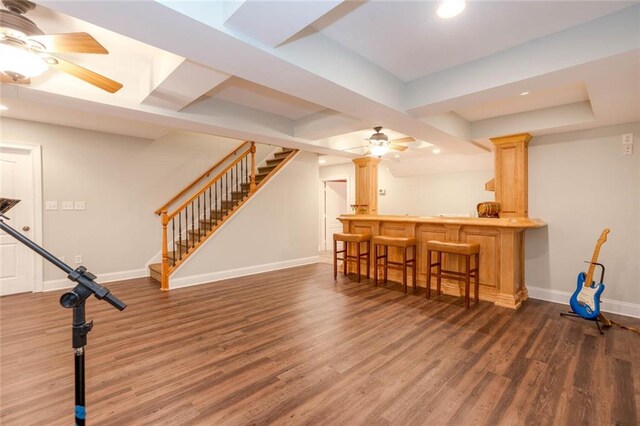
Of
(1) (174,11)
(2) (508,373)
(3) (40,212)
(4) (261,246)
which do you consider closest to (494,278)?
(2) (508,373)

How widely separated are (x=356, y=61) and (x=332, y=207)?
6.60 m

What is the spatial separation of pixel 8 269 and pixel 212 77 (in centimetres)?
430

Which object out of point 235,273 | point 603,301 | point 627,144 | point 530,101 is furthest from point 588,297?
point 235,273

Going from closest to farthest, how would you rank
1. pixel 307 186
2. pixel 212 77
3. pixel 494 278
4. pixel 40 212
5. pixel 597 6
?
1. pixel 597 6
2. pixel 212 77
3. pixel 494 278
4. pixel 40 212
5. pixel 307 186

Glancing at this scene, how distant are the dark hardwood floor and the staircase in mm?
1274

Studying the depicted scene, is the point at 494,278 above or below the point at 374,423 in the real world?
above

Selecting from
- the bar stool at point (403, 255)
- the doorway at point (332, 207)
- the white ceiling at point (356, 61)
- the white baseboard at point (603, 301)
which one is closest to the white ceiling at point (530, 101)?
the white ceiling at point (356, 61)

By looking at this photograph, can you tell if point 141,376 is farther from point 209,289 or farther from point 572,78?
point 572,78

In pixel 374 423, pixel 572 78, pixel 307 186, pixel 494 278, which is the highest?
pixel 572 78

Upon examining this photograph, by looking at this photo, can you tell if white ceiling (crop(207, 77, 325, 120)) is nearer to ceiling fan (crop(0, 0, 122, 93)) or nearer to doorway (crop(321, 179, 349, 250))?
ceiling fan (crop(0, 0, 122, 93))

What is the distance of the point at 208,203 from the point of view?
20.4 feet

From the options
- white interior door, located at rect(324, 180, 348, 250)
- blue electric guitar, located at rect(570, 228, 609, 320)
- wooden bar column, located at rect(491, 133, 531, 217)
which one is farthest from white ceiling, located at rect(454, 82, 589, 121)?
white interior door, located at rect(324, 180, 348, 250)

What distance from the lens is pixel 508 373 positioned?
2.30 metres

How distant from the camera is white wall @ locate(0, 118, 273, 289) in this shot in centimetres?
452
